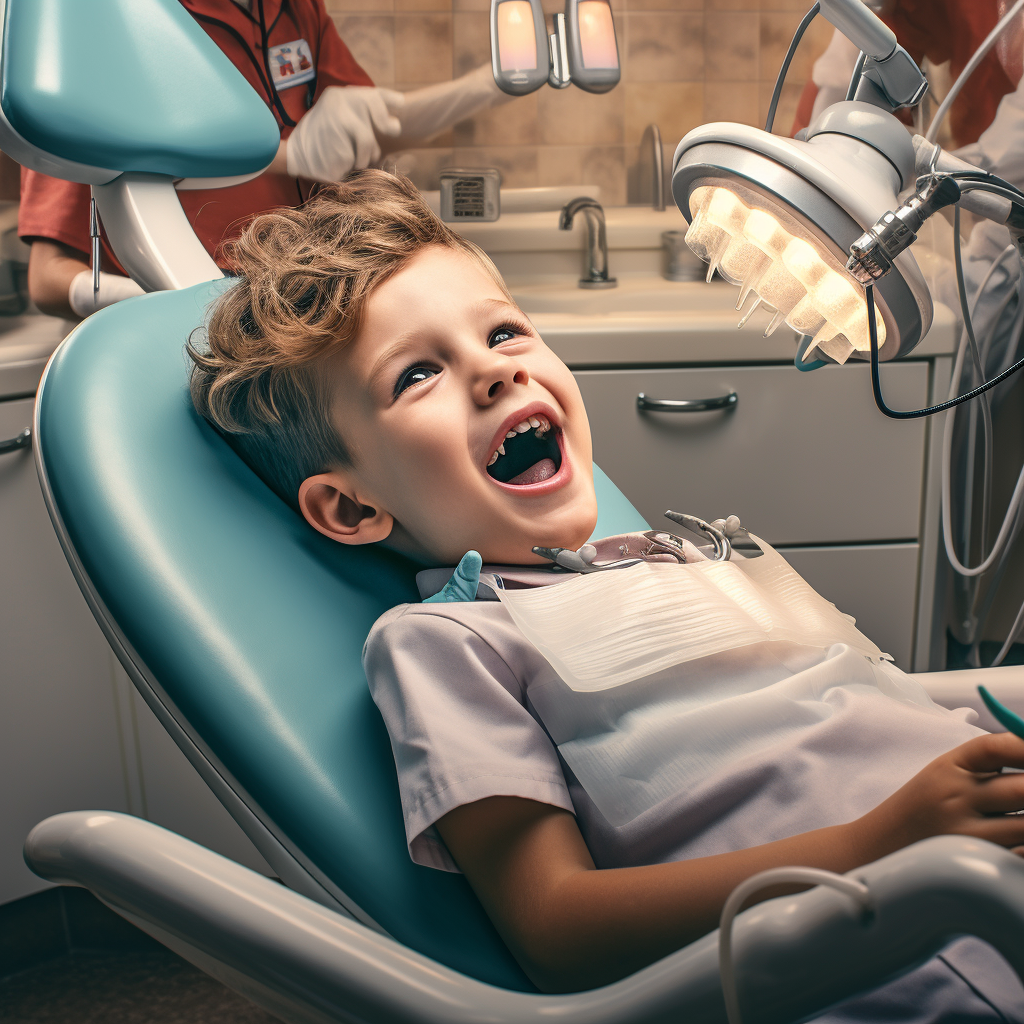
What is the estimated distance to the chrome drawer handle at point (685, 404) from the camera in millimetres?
1164

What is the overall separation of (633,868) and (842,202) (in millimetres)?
308

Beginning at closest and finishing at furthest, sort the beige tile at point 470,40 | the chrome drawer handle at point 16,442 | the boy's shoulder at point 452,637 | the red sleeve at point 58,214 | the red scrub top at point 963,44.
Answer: the boy's shoulder at point 452,637 → the chrome drawer handle at point 16,442 → the red scrub top at point 963,44 → the red sleeve at point 58,214 → the beige tile at point 470,40

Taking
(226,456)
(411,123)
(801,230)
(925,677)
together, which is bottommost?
(925,677)

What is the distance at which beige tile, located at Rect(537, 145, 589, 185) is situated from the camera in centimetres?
160

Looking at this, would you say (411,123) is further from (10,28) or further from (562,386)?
(562,386)

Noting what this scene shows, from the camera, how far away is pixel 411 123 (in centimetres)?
151

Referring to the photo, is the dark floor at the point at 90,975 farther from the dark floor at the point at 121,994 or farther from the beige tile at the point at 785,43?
the beige tile at the point at 785,43

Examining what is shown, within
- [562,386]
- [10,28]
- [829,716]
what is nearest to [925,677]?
[829,716]

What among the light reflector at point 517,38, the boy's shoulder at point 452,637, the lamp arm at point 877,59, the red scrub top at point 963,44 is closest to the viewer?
the lamp arm at point 877,59

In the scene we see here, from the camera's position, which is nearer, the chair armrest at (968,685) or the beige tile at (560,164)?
the chair armrest at (968,685)

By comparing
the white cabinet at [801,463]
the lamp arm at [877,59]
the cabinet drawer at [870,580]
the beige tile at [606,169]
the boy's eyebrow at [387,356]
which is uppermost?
the lamp arm at [877,59]

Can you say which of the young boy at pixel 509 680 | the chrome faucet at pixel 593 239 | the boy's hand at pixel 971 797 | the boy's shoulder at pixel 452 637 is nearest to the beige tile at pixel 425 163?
the chrome faucet at pixel 593 239

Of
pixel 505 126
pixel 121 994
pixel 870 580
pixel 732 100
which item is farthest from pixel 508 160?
pixel 121 994

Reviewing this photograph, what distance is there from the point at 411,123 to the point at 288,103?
20 cm
